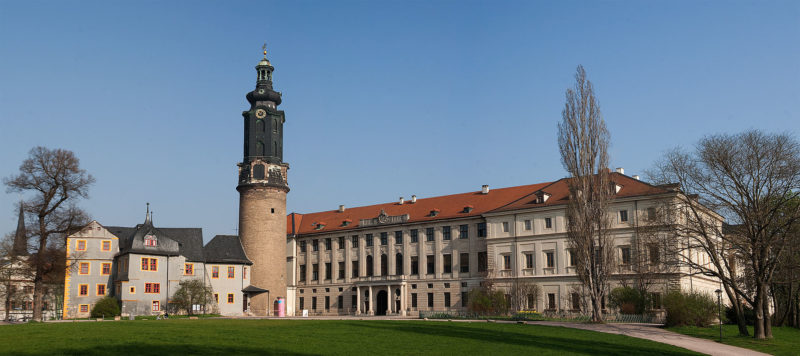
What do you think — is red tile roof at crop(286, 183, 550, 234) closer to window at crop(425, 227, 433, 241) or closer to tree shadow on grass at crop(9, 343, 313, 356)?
window at crop(425, 227, 433, 241)

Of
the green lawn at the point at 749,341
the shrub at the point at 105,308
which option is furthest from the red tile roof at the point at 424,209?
the green lawn at the point at 749,341

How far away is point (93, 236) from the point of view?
64.4 metres

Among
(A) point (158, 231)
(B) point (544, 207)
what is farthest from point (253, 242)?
(B) point (544, 207)

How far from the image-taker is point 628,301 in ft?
170

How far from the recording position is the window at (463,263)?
2713 inches

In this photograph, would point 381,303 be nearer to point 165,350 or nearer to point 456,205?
point 456,205

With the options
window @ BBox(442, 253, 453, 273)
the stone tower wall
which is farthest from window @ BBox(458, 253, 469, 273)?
the stone tower wall

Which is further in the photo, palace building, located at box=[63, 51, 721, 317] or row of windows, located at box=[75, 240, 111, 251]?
row of windows, located at box=[75, 240, 111, 251]

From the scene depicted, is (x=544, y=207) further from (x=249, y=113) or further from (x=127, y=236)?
(x=127, y=236)

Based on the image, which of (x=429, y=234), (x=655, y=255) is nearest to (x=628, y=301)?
(x=655, y=255)

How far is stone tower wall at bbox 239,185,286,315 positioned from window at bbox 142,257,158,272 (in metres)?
10.7

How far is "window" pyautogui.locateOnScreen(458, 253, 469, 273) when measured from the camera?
2713 inches

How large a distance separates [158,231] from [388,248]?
23.4 m

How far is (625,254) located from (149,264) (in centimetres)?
4192
